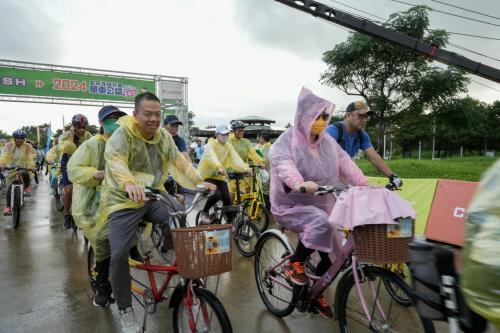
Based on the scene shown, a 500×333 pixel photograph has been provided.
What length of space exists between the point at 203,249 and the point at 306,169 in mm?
1246

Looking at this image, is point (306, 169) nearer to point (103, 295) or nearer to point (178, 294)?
point (178, 294)

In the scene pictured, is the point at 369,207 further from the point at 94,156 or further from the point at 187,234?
the point at 94,156

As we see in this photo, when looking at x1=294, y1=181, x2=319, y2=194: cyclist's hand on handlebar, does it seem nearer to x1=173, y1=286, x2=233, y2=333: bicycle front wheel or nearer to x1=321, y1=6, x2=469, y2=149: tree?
x1=173, y1=286, x2=233, y2=333: bicycle front wheel

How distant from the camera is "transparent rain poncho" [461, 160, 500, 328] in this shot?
4.33 ft

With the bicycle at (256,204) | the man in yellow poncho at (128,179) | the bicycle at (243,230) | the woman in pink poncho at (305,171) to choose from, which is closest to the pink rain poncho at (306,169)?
the woman in pink poncho at (305,171)

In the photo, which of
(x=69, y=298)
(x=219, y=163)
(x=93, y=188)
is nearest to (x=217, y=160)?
(x=219, y=163)

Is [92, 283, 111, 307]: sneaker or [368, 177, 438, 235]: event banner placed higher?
[368, 177, 438, 235]: event banner

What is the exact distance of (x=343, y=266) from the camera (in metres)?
2.91

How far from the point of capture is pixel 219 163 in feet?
20.5

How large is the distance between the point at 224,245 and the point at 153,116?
119 cm

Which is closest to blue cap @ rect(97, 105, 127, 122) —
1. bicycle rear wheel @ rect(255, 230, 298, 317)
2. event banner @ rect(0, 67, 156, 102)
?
bicycle rear wheel @ rect(255, 230, 298, 317)

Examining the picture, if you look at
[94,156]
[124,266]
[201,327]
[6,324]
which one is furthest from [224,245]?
[6,324]

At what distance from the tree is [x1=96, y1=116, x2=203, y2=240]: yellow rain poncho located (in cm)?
1374

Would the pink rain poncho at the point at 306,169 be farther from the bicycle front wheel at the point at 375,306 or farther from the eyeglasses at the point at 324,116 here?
the bicycle front wheel at the point at 375,306
